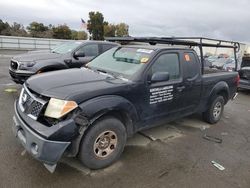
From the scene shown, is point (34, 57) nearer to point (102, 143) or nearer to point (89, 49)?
point (89, 49)

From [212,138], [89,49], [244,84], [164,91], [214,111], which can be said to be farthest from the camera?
[244,84]

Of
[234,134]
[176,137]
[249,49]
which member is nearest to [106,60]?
[176,137]

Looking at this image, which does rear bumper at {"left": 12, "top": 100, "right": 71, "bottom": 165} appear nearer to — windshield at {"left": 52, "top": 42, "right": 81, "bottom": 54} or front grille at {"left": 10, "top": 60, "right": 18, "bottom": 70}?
front grille at {"left": 10, "top": 60, "right": 18, "bottom": 70}

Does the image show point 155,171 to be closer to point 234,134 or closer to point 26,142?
point 26,142

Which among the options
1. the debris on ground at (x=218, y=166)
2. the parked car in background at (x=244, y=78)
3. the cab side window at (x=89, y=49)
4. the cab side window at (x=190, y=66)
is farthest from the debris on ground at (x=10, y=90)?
the parked car in background at (x=244, y=78)

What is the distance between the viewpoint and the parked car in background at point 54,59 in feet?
20.7

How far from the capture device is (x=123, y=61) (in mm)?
4066

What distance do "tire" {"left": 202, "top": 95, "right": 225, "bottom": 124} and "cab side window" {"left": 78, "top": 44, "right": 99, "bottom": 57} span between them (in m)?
4.04

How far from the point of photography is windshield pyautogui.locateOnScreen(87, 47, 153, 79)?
3782 mm

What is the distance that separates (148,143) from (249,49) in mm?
44205

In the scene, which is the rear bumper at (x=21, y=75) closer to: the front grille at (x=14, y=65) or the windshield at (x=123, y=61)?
the front grille at (x=14, y=65)

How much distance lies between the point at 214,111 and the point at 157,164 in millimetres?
2602

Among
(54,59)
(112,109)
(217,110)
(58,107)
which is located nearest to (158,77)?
(112,109)

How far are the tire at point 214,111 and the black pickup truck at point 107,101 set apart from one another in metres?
0.61
